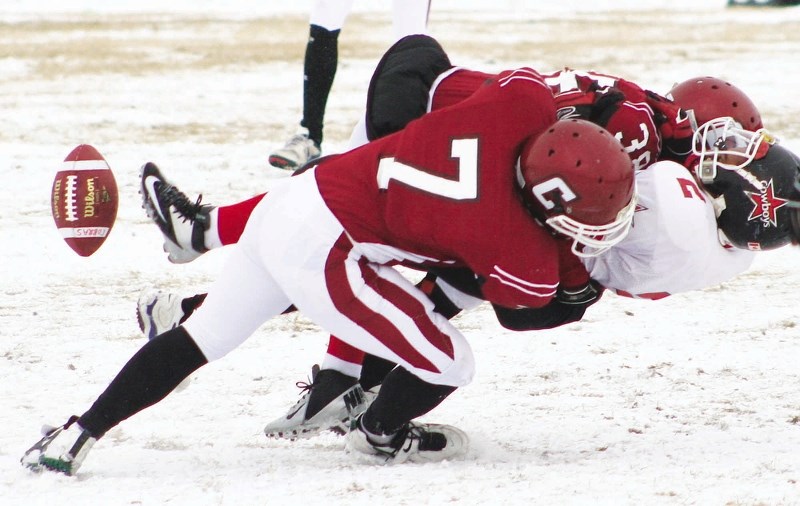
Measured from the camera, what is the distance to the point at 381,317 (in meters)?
2.95

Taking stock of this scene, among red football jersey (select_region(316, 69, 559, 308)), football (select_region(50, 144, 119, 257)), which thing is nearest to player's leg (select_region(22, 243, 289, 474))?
red football jersey (select_region(316, 69, 559, 308))

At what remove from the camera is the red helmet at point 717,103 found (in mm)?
3469

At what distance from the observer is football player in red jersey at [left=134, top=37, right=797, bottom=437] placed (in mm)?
3094

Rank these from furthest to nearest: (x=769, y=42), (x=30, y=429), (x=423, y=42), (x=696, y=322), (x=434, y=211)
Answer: (x=769, y=42) → (x=696, y=322) → (x=423, y=42) → (x=30, y=429) → (x=434, y=211)

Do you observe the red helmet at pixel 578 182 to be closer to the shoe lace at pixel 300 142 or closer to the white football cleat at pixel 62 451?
the white football cleat at pixel 62 451

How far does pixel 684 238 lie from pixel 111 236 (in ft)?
10.2

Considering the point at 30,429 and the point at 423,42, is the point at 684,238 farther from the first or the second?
the point at 30,429

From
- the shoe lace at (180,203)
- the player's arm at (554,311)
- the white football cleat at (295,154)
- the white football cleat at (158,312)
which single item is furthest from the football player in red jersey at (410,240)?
the white football cleat at (295,154)

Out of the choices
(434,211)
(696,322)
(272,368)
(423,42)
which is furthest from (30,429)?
(696,322)


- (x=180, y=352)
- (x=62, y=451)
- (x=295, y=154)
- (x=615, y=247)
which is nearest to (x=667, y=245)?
(x=615, y=247)

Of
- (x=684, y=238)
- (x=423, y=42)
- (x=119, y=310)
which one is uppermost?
(x=423, y=42)

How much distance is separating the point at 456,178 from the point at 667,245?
664 mm

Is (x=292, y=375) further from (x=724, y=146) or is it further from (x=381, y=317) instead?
(x=724, y=146)

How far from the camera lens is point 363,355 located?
3.56m
